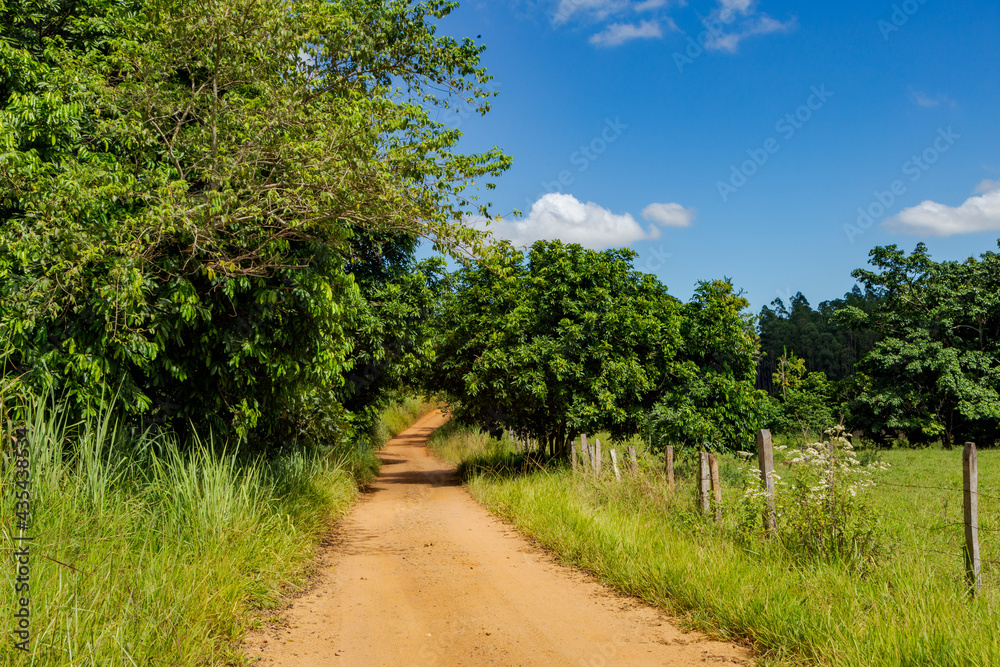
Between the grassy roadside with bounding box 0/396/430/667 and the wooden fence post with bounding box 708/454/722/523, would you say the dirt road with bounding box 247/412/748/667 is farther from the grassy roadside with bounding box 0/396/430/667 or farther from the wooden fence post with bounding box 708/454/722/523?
the wooden fence post with bounding box 708/454/722/523

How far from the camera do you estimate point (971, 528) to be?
4816mm

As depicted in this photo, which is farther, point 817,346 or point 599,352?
point 817,346

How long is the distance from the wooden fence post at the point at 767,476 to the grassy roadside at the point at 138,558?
4.95 m

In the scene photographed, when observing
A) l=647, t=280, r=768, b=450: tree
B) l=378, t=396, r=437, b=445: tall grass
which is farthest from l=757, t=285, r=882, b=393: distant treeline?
l=647, t=280, r=768, b=450: tree

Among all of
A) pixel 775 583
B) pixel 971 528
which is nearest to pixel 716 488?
pixel 775 583

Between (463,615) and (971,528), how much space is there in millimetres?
4235

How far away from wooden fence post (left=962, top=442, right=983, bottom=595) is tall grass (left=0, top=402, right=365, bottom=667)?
552 centimetres

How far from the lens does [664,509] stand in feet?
27.2

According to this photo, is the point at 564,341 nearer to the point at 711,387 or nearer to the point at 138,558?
the point at 711,387

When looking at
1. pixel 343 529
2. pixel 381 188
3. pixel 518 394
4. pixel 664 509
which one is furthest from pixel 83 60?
pixel 518 394

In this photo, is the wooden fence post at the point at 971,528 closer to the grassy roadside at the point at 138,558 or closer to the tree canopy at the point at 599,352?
the grassy roadside at the point at 138,558

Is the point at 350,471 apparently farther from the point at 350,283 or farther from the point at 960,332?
the point at 960,332

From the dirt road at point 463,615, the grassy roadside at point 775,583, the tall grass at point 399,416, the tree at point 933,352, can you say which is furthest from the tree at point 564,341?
the tree at point 933,352

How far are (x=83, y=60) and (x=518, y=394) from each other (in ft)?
34.6
